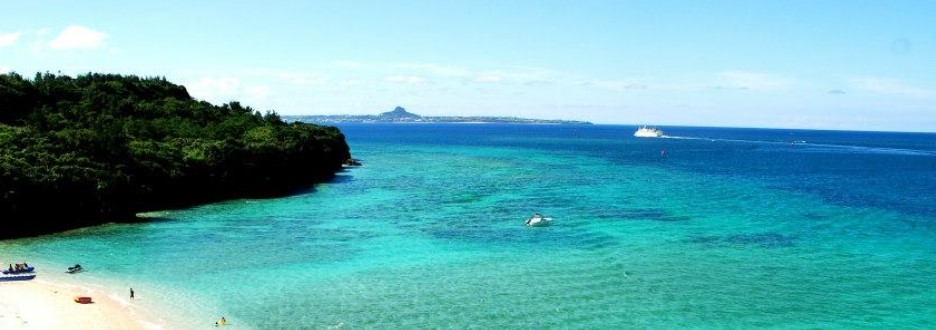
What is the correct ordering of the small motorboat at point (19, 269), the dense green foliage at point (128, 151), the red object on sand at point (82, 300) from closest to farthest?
the red object on sand at point (82, 300) < the small motorboat at point (19, 269) < the dense green foliage at point (128, 151)

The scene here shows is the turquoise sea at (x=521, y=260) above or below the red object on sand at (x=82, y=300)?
above

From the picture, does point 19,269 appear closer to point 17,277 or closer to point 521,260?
point 17,277

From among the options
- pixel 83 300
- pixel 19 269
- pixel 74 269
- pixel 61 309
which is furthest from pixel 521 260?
pixel 19 269

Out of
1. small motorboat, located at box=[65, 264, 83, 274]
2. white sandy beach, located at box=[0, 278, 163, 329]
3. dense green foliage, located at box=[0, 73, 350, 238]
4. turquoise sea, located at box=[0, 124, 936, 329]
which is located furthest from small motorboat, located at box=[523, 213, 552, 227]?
dense green foliage, located at box=[0, 73, 350, 238]

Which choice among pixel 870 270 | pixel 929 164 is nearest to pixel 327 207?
pixel 870 270

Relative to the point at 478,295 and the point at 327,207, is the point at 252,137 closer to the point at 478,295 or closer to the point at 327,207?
the point at 327,207

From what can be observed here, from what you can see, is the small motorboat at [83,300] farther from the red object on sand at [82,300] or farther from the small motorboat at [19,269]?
the small motorboat at [19,269]

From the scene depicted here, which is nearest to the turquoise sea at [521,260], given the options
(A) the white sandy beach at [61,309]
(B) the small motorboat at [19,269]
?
(A) the white sandy beach at [61,309]

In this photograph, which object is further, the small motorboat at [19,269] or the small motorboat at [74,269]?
the small motorboat at [74,269]
